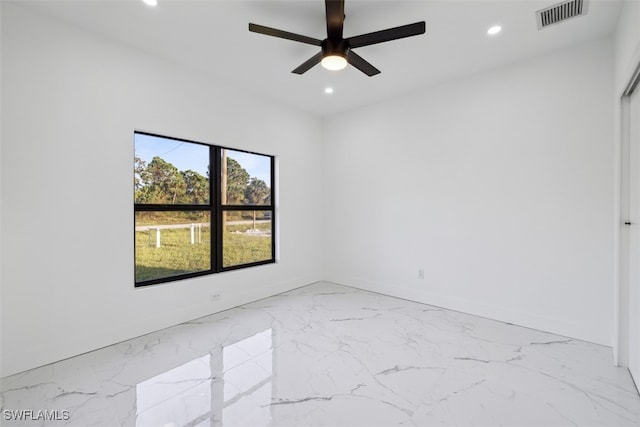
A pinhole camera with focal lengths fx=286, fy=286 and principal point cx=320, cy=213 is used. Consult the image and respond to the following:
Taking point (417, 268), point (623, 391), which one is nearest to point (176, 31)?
point (417, 268)

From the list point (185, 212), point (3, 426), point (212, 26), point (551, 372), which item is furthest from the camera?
point (185, 212)

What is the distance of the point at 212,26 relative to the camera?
8.05ft

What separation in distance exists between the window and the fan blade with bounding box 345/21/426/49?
6.99 feet

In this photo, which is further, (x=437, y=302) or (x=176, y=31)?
(x=437, y=302)

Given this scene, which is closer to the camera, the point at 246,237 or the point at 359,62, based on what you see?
the point at 359,62

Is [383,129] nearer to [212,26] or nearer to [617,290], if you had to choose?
[212,26]

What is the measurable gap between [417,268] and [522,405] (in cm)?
201

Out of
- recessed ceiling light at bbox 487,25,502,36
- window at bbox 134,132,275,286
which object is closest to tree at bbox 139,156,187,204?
window at bbox 134,132,275,286

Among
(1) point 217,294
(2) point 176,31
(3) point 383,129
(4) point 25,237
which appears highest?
(2) point 176,31

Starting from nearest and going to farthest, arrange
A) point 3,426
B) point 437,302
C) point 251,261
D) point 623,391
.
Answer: point 3,426
point 623,391
point 437,302
point 251,261

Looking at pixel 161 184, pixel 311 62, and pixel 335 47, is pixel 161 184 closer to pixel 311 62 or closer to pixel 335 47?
pixel 311 62

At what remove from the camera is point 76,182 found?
244cm

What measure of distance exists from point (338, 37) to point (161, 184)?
7.60 feet

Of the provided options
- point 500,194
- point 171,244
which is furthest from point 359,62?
point 171,244
